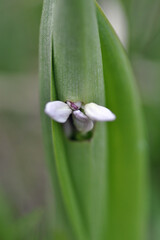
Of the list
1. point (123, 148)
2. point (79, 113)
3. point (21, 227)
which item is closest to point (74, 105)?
point (79, 113)

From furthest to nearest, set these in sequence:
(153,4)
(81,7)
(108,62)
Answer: (153,4)
(108,62)
(81,7)

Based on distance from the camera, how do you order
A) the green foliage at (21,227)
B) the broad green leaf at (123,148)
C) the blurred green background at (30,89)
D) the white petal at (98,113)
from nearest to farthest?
1. the white petal at (98,113)
2. the broad green leaf at (123,148)
3. the green foliage at (21,227)
4. the blurred green background at (30,89)

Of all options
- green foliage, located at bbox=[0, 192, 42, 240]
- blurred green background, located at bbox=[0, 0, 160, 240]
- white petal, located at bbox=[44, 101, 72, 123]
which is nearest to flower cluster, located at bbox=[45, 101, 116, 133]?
white petal, located at bbox=[44, 101, 72, 123]

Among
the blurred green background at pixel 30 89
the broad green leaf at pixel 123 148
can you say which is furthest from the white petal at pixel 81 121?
the blurred green background at pixel 30 89

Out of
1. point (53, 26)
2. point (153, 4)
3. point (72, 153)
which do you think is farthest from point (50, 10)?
point (153, 4)

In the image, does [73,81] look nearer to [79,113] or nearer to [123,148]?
[79,113]

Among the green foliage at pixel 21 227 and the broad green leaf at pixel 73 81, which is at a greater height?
the broad green leaf at pixel 73 81

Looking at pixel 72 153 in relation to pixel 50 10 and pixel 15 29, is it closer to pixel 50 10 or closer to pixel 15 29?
pixel 50 10

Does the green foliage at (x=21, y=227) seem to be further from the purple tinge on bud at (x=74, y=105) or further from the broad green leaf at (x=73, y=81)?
the purple tinge on bud at (x=74, y=105)
